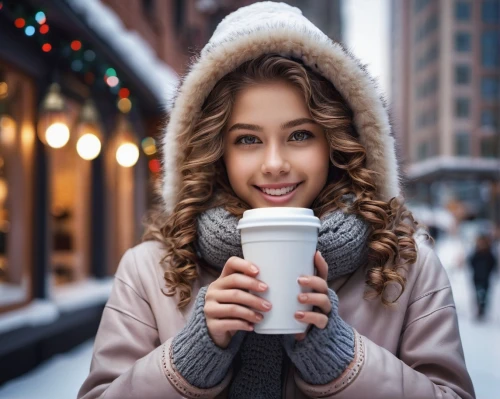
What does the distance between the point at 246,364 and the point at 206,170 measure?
60 centimetres

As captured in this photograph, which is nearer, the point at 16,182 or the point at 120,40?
the point at 16,182

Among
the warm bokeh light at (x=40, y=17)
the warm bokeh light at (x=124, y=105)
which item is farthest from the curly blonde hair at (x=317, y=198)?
the warm bokeh light at (x=124, y=105)

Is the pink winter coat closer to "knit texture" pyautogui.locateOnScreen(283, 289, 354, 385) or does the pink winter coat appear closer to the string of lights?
"knit texture" pyautogui.locateOnScreen(283, 289, 354, 385)

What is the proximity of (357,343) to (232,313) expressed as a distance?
342 millimetres

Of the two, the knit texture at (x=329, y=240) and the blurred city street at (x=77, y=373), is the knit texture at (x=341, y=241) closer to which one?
the knit texture at (x=329, y=240)

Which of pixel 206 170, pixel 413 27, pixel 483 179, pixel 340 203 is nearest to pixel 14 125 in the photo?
pixel 206 170

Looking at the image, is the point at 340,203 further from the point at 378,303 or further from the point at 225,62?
the point at 225,62

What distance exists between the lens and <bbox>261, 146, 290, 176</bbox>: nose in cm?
142

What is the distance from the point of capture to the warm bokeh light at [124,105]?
8.25m

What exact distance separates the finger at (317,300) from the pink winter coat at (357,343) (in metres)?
0.18

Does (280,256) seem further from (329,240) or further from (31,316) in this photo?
(31,316)

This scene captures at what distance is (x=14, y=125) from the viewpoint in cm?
562

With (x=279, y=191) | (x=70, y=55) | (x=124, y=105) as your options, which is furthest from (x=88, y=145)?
(x=279, y=191)

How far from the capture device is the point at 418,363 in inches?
54.7
